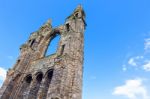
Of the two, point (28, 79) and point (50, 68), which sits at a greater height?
point (50, 68)

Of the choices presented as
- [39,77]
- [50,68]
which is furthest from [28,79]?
[50,68]

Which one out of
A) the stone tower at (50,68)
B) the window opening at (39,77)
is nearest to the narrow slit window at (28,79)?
the stone tower at (50,68)

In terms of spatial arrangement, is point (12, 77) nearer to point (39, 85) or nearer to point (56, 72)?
point (39, 85)

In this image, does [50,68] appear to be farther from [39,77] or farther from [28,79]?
[28,79]

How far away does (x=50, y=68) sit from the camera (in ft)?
53.8

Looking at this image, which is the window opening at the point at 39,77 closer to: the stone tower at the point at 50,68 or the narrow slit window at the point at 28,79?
the stone tower at the point at 50,68

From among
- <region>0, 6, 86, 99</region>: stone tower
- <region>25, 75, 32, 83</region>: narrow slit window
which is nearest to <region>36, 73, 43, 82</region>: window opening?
<region>0, 6, 86, 99</region>: stone tower

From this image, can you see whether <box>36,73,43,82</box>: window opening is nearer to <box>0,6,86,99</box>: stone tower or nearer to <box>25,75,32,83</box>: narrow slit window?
<box>0,6,86,99</box>: stone tower

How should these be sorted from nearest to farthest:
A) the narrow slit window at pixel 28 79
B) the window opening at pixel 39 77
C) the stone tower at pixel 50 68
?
1. the stone tower at pixel 50 68
2. the window opening at pixel 39 77
3. the narrow slit window at pixel 28 79

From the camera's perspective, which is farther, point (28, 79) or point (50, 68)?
point (28, 79)

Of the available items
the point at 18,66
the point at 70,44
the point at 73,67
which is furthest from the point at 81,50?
the point at 18,66

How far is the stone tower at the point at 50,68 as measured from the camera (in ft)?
45.5

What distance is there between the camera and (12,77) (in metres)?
18.0

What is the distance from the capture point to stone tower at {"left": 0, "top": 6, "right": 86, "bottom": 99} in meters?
13.9
